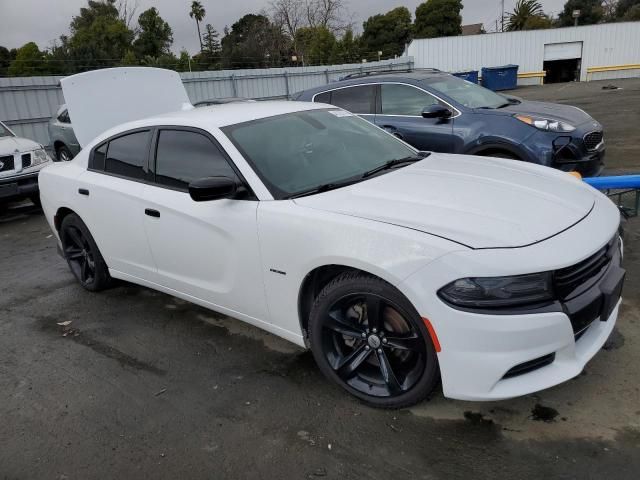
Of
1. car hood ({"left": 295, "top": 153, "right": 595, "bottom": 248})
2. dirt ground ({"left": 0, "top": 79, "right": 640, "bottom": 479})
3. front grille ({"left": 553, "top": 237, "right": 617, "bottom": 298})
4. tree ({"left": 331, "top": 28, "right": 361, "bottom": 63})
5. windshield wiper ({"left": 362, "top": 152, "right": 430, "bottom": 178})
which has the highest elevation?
tree ({"left": 331, "top": 28, "right": 361, "bottom": 63})

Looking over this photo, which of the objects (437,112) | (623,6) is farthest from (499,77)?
(623,6)

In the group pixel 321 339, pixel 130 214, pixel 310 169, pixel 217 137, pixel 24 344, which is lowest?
pixel 24 344

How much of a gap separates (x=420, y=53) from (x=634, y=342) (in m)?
36.1

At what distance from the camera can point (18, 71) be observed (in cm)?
3206

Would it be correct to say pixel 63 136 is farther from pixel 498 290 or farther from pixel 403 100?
pixel 498 290

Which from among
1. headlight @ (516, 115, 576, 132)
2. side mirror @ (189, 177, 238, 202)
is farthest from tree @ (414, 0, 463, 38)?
side mirror @ (189, 177, 238, 202)

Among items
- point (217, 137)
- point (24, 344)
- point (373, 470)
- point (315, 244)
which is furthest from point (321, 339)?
point (24, 344)

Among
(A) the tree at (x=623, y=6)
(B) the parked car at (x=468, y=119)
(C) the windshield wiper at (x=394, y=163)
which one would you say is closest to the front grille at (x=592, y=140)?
(B) the parked car at (x=468, y=119)

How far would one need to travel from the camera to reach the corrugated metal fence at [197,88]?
12648mm

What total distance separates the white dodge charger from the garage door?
124ft

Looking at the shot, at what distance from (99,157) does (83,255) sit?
975 millimetres

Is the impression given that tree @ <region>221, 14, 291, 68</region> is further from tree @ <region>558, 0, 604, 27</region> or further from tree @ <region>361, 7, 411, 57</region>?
tree @ <region>558, 0, 604, 27</region>

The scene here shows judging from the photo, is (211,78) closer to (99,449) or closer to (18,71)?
(99,449)

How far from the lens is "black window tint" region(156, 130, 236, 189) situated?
337 centimetres
